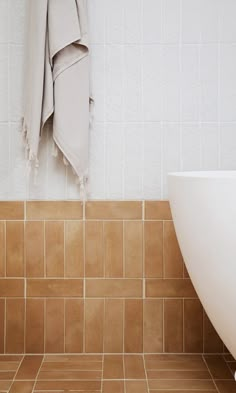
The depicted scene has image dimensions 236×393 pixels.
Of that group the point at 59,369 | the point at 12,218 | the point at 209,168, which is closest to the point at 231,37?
the point at 209,168

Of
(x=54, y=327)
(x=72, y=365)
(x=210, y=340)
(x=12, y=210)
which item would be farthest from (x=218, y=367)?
(x=12, y=210)

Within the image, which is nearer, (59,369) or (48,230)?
(59,369)

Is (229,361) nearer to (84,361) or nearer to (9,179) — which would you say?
(84,361)

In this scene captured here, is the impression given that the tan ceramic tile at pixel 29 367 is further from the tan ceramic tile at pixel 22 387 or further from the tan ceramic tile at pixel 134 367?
the tan ceramic tile at pixel 134 367

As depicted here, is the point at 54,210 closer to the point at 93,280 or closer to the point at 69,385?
the point at 93,280

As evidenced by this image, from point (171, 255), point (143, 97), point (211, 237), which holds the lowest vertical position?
point (171, 255)

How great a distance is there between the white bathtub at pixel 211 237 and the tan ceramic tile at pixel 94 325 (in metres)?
0.67

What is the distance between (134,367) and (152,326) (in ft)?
0.70

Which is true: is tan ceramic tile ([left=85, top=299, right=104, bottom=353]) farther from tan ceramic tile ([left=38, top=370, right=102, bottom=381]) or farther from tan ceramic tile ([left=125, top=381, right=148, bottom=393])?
tan ceramic tile ([left=125, top=381, right=148, bottom=393])

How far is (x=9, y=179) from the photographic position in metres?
2.30

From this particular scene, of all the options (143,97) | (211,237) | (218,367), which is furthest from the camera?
(143,97)

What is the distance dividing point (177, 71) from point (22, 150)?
717 mm

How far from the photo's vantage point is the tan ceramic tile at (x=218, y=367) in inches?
82.0

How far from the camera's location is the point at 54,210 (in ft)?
7.54
